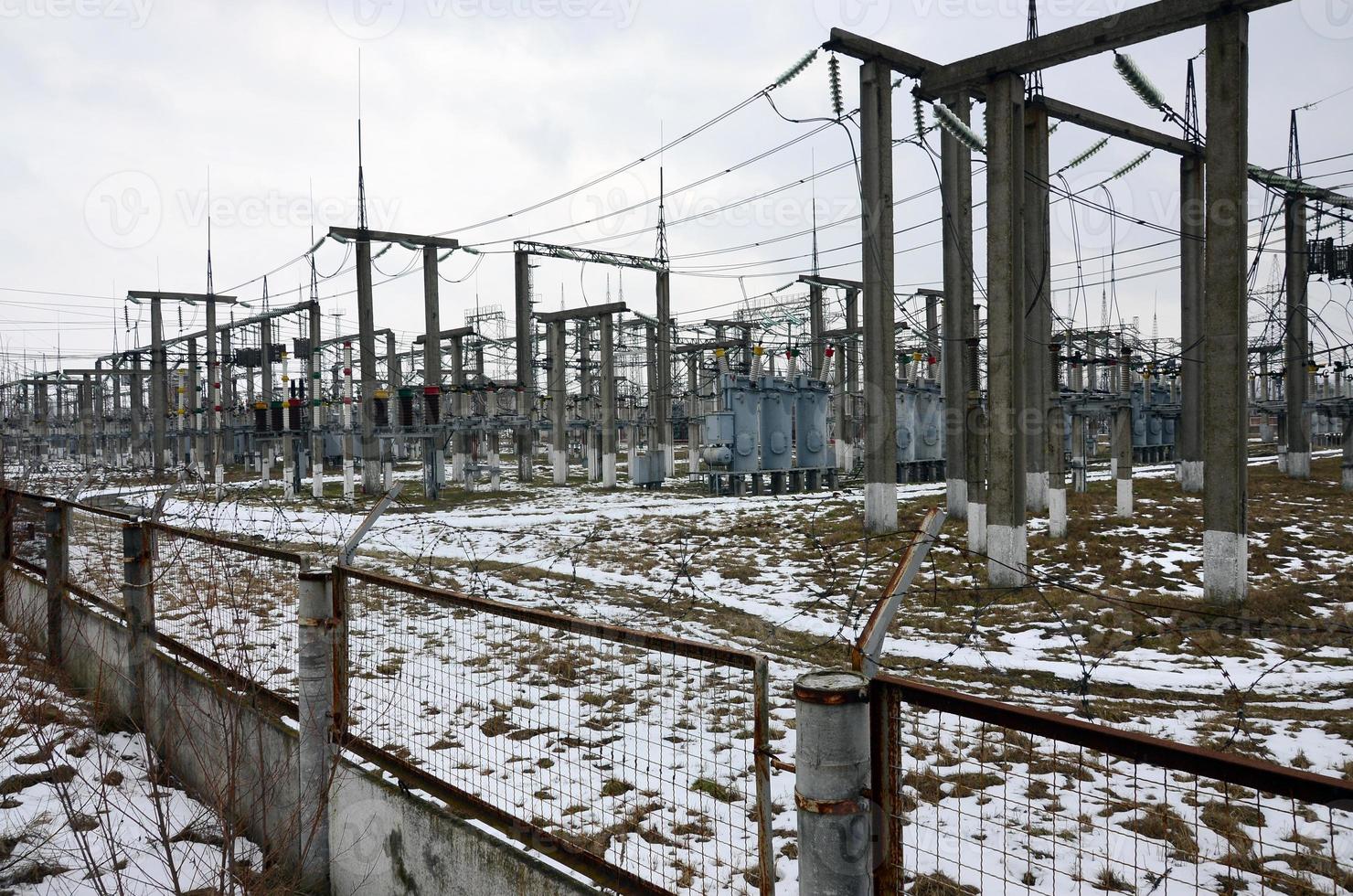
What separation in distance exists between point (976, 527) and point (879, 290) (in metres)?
4.81

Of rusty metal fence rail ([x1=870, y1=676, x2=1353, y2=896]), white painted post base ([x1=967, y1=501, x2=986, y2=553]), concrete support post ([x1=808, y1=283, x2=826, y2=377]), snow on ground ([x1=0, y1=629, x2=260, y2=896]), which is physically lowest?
snow on ground ([x1=0, y1=629, x2=260, y2=896])

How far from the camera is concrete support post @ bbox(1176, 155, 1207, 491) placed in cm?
2014

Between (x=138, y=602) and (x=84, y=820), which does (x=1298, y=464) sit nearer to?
(x=138, y=602)

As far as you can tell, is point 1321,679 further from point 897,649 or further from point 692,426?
point 692,426

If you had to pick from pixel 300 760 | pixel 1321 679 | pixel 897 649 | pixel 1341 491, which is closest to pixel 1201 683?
pixel 1321 679

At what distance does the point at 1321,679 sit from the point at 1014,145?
28.0ft

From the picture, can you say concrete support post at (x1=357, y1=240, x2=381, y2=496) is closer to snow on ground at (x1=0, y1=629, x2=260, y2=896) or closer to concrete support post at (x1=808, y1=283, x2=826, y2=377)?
concrete support post at (x1=808, y1=283, x2=826, y2=377)

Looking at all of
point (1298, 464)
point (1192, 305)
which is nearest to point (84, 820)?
point (1192, 305)

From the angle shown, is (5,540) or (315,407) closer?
(5,540)

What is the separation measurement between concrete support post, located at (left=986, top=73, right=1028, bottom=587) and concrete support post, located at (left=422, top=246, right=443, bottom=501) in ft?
68.1

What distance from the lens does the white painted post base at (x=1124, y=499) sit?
18500 millimetres

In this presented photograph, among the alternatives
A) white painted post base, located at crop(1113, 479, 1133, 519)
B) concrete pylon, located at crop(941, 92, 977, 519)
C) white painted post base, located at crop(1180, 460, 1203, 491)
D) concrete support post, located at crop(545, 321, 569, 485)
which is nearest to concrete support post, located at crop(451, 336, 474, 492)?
concrete support post, located at crop(545, 321, 569, 485)

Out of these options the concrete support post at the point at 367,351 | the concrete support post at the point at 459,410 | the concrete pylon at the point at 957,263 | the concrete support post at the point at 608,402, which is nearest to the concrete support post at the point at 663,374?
the concrete support post at the point at 608,402

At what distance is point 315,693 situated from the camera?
5.20 metres
